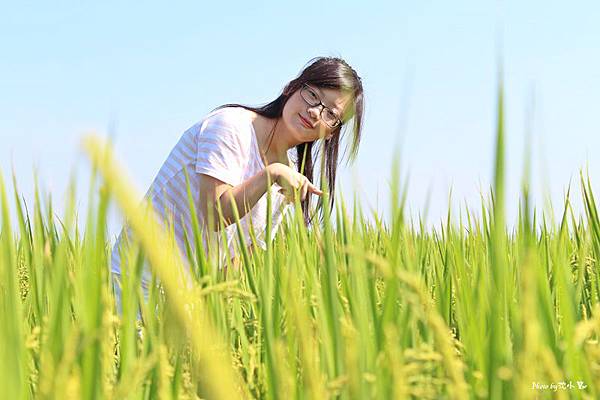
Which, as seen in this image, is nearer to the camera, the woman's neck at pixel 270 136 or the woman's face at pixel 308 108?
the woman's face at pixel 308 108

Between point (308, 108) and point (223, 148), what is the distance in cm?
35

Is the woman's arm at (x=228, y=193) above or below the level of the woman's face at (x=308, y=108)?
below

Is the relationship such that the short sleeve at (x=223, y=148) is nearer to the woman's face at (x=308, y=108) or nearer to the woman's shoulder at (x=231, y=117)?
the woman's shoulder at (x=231, y=117)

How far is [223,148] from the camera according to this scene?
223cm

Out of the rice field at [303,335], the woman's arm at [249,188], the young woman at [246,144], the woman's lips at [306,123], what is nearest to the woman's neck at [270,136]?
the young woman at [246,144]

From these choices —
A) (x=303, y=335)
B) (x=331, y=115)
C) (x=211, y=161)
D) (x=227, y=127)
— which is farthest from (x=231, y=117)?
(x=303, y=335)

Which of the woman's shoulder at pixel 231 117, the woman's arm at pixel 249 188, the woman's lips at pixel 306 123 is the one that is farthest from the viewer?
the woman's lips at pixel 306 123

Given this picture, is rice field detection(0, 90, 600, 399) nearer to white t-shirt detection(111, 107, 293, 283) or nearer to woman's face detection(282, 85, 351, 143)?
white t-shirt detection(111, 107, 293, 283)

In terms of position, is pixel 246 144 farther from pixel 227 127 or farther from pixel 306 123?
pixel 306 123

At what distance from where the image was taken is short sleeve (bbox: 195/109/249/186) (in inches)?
86.0

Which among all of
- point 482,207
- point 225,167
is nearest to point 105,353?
point 482,207

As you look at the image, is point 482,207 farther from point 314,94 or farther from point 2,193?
point 314,94

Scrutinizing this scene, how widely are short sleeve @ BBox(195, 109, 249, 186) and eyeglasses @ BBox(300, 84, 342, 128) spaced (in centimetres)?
24

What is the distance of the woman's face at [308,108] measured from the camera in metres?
2.41
